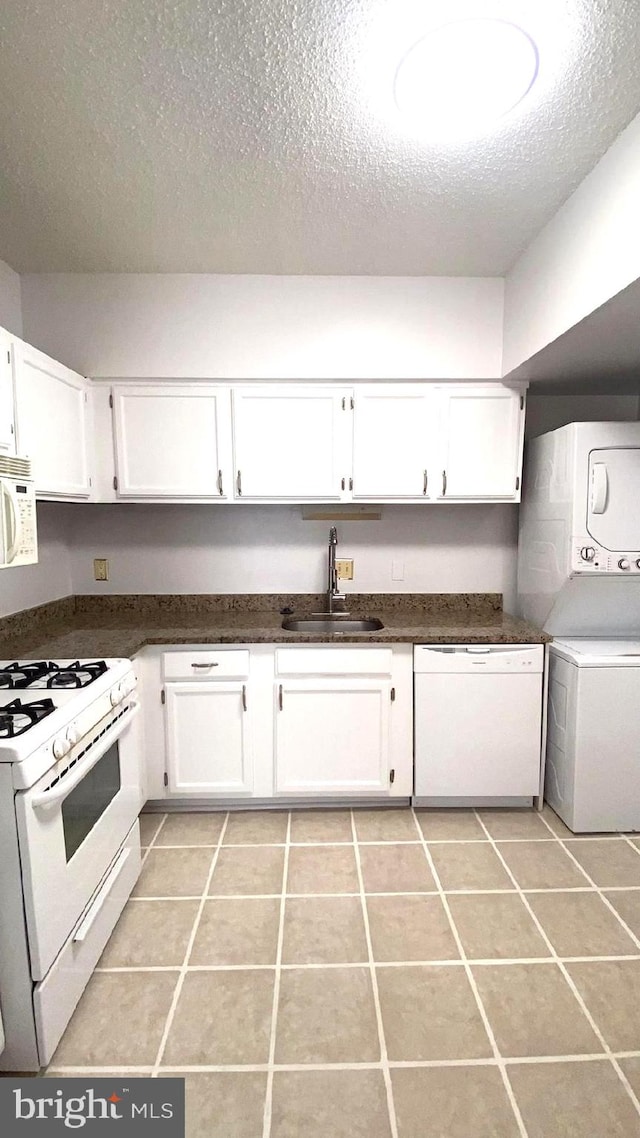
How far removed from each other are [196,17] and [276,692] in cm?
219

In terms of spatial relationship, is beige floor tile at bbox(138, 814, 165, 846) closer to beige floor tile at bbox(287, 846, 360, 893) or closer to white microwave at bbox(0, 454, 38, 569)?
beige floor tile at bbox(287, 846, 360, 893)

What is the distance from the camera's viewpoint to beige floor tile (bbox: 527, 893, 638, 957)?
1710 mm

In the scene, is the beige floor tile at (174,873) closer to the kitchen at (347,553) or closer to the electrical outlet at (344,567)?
the kitchen at (347,553)

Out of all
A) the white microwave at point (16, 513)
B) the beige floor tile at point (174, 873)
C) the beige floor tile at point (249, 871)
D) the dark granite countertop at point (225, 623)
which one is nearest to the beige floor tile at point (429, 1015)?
the beige floor tile at point (249, 871)

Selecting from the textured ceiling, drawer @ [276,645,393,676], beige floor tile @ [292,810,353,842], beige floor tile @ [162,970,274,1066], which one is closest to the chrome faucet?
drawer @ [276,645,393,676]

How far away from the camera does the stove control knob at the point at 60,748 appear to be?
137 centimetres

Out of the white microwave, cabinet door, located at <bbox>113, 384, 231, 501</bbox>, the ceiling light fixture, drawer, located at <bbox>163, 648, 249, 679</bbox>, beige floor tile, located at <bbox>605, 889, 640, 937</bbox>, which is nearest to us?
the ceiling light fixture

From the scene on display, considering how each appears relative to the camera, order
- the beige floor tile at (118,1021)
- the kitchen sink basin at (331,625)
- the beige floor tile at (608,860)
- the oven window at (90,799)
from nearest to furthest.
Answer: the beige floor tile at (118,1021)
the oven window at (90,799)
the beige floor tile at (608,860)
the kitchen sink basin at (331,625)

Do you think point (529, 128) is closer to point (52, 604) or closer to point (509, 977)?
point (509, 977)

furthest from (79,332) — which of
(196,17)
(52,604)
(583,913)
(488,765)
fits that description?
(583,913)

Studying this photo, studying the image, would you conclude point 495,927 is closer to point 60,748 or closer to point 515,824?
point 515,824

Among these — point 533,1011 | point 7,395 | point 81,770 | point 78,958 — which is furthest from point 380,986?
point 7,395

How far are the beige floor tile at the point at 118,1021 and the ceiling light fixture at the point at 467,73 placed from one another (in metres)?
2.51

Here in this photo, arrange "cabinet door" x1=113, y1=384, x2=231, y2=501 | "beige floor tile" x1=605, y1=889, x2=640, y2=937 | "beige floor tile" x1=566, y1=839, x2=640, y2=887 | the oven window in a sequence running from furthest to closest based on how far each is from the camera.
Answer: "cabinet door" x1=113, y1=384, x2=231, y2=501 → "beige floor tile" x1=566, y1=839, x2=640, y2=887 → "beige floor tile" x1=605, y1=889, x2=640, y2=937 → the oven window
